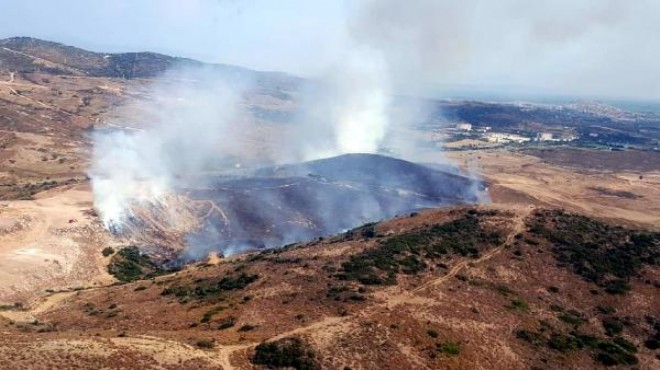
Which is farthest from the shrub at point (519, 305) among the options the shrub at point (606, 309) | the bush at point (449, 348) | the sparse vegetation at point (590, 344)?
the bush at point (449, 348)

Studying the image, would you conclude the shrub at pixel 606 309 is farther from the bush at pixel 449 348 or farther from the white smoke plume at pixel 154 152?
the white smoke plume at pixel 154 152

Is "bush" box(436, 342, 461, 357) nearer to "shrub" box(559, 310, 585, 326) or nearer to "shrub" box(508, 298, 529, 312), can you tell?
"shrub" box(508, 298, 529, 312)

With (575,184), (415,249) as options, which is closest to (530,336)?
(415,249)

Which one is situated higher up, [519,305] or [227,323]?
[227,323]

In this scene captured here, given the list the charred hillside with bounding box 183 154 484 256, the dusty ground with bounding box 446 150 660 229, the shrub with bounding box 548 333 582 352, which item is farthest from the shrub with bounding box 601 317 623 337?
the dusty ground with bounding box 446 150 660 229

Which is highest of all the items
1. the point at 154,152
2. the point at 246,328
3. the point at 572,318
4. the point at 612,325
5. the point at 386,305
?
the point at 154,152

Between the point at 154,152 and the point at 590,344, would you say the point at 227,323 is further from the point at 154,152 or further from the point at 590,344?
the point at 154,152

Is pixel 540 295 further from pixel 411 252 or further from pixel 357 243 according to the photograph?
pixel 357 243
